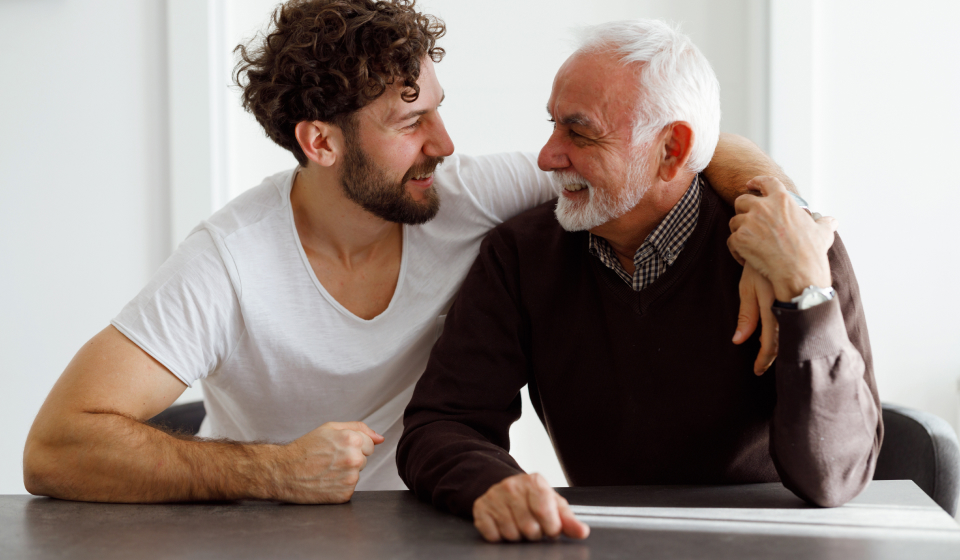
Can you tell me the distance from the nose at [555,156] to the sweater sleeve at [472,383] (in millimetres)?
196

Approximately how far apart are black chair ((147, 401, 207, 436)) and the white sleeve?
947 mm

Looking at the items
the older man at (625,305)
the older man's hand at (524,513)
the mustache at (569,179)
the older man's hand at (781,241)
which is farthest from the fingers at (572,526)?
the mustache at (569,179)

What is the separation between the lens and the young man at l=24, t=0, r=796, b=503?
58.8 inches

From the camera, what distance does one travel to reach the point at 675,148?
147 cm

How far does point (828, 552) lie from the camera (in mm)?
910

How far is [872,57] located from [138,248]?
250 centimetres

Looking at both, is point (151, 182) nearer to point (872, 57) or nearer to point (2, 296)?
point (2, 296)

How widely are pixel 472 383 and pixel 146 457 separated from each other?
58 cm

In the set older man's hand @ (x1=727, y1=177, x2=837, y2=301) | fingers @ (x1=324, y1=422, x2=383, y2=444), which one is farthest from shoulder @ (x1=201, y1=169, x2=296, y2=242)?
older man's hand @ (x1=727, y1=177, x2=837, y2=301)

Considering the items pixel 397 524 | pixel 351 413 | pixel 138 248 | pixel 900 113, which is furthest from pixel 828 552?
pixel 138 248

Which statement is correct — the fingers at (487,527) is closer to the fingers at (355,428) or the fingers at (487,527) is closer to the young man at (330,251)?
the fingers at (355,428)

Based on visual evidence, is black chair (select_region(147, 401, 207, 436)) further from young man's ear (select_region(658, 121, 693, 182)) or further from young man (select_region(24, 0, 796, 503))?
young man's ear (select_region(658, 121, 693, 182))

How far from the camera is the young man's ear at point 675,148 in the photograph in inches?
57.1

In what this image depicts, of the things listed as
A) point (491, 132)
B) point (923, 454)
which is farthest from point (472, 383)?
point (491, 132)
